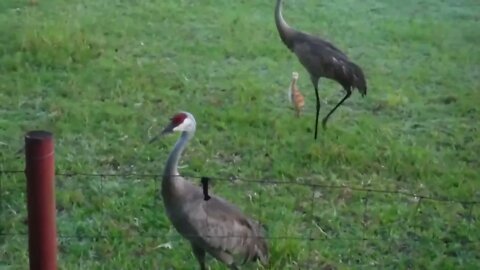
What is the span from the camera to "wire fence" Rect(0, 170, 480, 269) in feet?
17.2

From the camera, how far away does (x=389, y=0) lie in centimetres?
1127

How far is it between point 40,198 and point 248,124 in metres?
3.94

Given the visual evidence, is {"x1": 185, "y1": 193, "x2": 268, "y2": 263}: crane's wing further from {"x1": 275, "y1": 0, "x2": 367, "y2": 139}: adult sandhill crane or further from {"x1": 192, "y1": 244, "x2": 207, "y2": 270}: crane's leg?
{"x1": 275, "y1": 0, "x2": 367, "y2": 139}: adult sandhill crane

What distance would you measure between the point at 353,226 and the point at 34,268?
2585 millimetres

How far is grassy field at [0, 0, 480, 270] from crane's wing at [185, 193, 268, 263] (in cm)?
31

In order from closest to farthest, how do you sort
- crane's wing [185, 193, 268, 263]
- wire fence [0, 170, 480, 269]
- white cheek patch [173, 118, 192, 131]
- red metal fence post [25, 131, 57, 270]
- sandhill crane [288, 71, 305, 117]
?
red metal fence post [25, 131, 57, 270] → crane's wing [185, 193, 268, 263] → white cheek patch [173, 118, 192, 131] → wire fence [0, 170, 480, 269] → sandhill crane [288, 71, 305, 117]

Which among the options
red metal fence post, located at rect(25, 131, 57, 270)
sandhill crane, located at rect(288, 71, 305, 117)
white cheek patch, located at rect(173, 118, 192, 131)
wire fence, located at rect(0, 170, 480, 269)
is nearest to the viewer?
red metal fence post, located at rect(25, 131, 57, 270)

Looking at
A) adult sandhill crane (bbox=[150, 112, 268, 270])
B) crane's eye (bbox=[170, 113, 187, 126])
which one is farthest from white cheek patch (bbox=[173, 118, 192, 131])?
adult sandhill crane (bbox=[150, 112, 268, 270])

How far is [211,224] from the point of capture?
4.61 metres

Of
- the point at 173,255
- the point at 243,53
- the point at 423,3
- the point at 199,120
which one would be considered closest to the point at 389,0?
the point at 423,3

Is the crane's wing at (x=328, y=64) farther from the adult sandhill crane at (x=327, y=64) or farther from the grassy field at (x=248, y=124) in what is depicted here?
the grassy field at (x=248, y=124)

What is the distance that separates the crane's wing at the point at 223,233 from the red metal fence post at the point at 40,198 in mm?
1344

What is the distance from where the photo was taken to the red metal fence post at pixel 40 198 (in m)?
3.19

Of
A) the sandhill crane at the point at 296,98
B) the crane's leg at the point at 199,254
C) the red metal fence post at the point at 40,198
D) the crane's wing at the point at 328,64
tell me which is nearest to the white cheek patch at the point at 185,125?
the crane's leg at the point at 199,254
